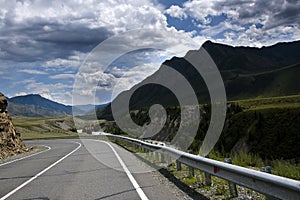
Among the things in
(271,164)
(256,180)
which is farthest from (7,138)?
(256,180)

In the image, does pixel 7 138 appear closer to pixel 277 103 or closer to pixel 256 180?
pixel 256 180

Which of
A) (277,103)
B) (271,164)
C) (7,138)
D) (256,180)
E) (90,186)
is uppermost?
(277,103)

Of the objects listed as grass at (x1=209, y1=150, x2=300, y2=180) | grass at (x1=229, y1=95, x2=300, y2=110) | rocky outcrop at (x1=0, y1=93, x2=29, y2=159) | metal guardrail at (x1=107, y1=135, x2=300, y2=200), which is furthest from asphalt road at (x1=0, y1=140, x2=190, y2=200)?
grass at (x1=229, y1=95, x2=300, y2=110)

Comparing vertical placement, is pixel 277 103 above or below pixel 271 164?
above

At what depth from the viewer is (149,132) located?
59469mm

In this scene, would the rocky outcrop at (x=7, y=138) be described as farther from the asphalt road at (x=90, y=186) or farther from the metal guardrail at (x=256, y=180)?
the metal guardrail at (x=256, y=180)

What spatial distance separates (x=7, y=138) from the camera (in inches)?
1070

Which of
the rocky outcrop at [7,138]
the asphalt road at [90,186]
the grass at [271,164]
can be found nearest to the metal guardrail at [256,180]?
the asphalt road at [90,186]

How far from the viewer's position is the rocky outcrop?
25.4 meters

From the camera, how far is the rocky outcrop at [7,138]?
83.3 feet

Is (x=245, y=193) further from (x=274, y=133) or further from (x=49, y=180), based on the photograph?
(x=274, y=133)

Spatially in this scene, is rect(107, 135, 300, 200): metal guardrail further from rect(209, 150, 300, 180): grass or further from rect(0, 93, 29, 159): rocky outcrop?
rect(0, 93, 29, 159): rocky outcrop

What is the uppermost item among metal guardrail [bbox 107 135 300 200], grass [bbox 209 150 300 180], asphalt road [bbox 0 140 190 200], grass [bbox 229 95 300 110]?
grass [bbox 229 95 300 110]

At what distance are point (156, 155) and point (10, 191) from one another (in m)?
8.51
